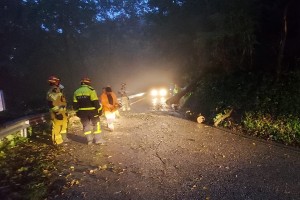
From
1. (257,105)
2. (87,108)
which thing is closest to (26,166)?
(87,108)

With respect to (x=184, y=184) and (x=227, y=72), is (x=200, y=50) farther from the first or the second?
(x=184, y=184)

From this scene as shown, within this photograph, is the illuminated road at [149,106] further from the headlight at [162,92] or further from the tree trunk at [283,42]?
the tree trunk at [283,42]

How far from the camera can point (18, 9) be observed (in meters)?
30.9

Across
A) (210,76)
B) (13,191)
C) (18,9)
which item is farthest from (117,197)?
(18,9)

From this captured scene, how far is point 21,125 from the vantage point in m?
10.2

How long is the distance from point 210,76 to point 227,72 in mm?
1557

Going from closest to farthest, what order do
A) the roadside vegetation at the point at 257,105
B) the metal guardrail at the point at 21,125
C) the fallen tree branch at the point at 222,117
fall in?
1. the metal guardrail at the point at 21,125
2. the roadside vegetation at the point at 257,105
3. the fallen tree branch at the point at 222,117

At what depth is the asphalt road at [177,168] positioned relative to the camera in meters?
5.98

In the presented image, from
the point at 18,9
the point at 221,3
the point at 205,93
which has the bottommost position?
the point at 205,93

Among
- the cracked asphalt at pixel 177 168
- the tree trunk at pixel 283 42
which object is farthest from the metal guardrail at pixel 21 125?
the tree trunk at pixel 283 42

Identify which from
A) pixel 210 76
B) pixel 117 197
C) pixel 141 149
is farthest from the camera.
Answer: pixel 210 76

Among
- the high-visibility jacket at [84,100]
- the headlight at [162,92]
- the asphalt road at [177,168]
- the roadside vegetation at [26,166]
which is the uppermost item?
the high-visibility jacket at [84,100]

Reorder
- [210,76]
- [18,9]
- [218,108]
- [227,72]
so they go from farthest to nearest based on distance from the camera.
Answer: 1. [18,9]
2. [210,76]
3. [227,72]
4. [218,108]

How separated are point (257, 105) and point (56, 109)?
786 centimetres
